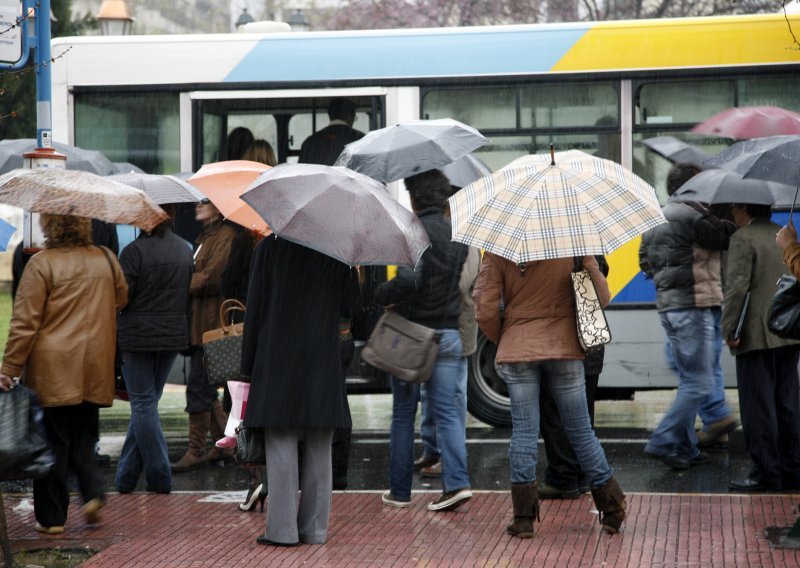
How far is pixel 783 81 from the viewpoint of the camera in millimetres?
10227

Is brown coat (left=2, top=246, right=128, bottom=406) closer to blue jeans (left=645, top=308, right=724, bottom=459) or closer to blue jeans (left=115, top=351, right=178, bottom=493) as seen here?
blue jeans (left=115, top=351, right=178, bottom=493)

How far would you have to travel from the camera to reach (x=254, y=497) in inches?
294

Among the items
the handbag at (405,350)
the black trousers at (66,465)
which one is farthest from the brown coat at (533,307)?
the black trousers at (66,465)

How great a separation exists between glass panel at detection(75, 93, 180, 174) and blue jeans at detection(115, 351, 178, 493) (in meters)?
3.32

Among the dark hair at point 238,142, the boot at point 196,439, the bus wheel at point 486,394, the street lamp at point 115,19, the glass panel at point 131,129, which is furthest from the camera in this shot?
the street lamp at point 115,19

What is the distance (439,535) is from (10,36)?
3.93 meters

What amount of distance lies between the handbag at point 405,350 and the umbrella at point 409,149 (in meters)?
0.83

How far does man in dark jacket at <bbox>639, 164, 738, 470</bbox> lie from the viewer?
338 inches

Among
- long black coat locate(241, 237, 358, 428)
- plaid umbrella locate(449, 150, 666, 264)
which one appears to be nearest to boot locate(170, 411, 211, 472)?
long black coat locate(241, 237, 358, 428)

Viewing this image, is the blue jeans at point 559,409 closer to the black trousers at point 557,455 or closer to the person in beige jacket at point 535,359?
the person in beige jacket at point 535,359

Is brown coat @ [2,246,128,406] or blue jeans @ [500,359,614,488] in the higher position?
brown coat @ [2,246,128,406]

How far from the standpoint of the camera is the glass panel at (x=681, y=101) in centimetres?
1033

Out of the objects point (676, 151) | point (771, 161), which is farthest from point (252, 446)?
point (676, 151)

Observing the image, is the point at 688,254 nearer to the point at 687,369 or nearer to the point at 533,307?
the point at 687,369
